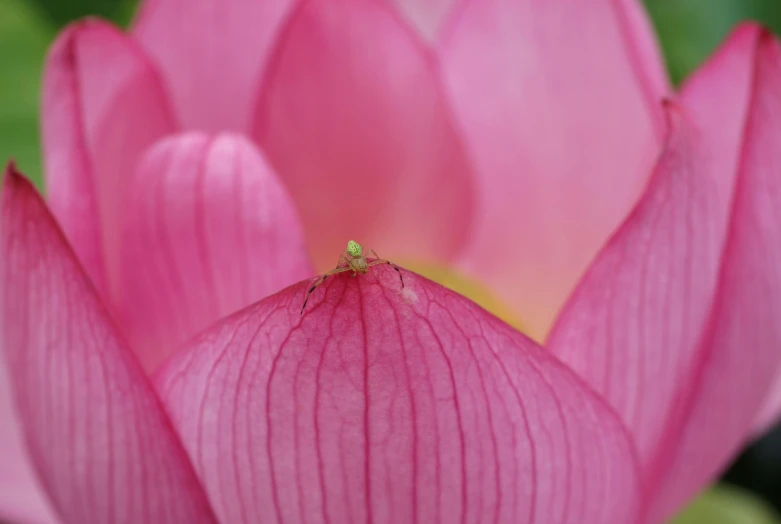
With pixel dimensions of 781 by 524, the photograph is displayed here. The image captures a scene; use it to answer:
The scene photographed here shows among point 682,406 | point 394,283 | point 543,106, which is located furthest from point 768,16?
point 394,283

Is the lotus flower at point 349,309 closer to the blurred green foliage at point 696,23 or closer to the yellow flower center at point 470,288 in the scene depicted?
the yellow flower center at point 470,288

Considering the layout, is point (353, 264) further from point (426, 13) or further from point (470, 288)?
point (426, 13)

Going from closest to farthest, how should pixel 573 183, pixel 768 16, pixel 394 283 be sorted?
pixel 394 283
pixel 573 183
pixel 768 16

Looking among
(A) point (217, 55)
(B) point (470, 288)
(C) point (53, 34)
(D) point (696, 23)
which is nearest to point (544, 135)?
(B) point (470, 288)

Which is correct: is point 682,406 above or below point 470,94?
below

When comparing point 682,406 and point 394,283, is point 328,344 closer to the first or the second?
point 394,283

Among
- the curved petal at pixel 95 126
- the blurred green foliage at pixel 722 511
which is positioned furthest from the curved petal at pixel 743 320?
the blurred green foliage at pixel 722 511

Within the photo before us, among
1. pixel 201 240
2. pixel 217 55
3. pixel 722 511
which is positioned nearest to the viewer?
pixel 201 240

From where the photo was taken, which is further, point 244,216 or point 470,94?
point 470,94
